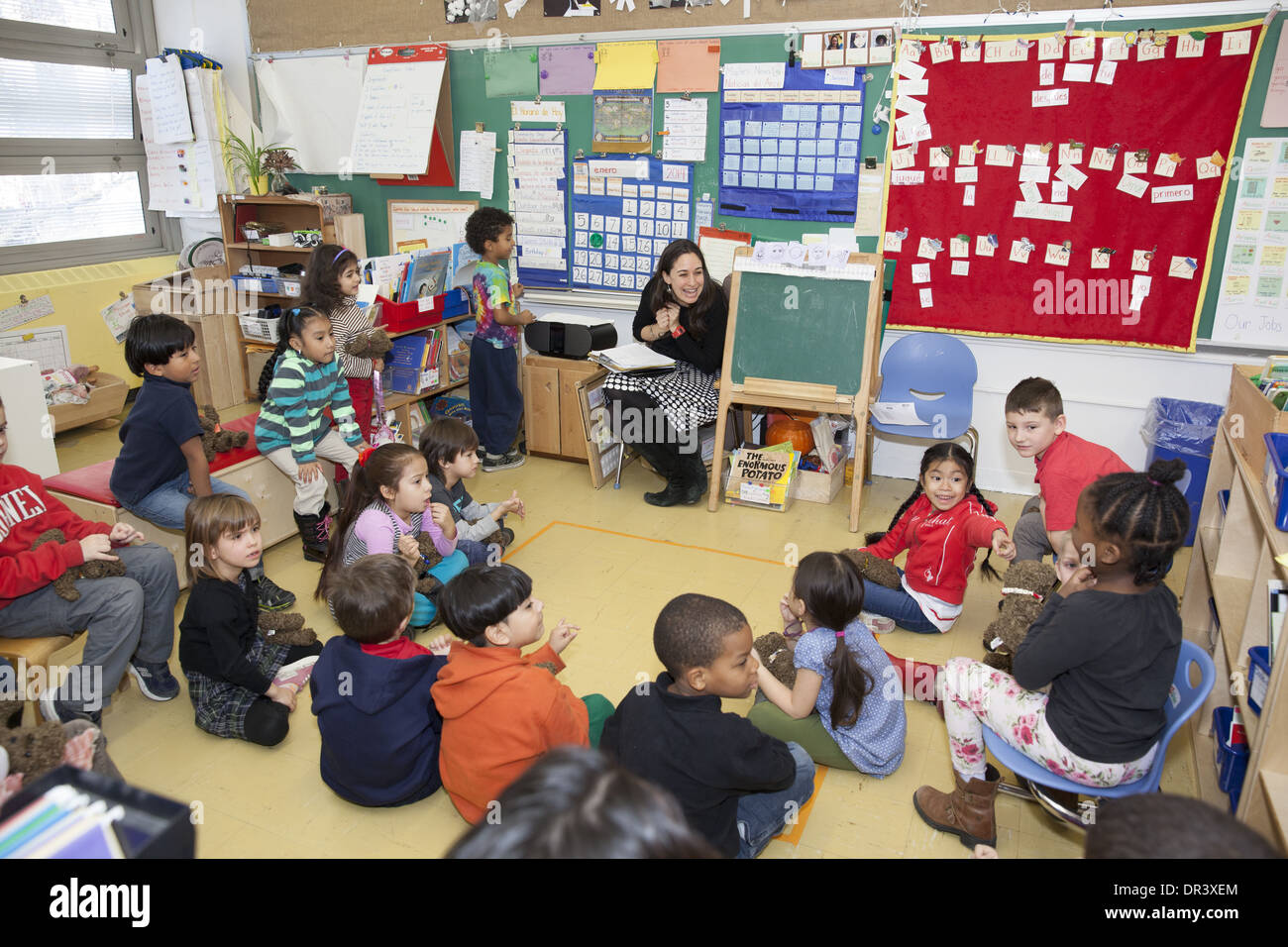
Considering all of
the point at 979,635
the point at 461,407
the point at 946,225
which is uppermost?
the point at 946,225

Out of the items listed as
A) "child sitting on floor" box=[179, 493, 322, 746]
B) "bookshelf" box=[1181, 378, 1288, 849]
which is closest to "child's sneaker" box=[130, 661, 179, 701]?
"child sitting on floor" box=[179, 493, 322, 746]

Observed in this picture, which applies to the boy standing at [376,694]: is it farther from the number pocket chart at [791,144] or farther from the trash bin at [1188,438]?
the trash bin at [1188,438]

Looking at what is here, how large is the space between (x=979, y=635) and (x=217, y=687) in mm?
2653

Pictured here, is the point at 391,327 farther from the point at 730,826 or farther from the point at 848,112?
the point at 730,826

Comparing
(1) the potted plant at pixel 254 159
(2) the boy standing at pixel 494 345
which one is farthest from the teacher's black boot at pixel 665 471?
(1) the potted plant at pixel 254 159

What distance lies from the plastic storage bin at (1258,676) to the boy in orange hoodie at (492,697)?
1.63 m

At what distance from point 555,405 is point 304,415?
1.57m

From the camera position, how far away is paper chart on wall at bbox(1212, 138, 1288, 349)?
3.86 m

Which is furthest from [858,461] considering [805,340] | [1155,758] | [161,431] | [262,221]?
[262,221]

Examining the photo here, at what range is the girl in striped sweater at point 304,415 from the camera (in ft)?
12.1

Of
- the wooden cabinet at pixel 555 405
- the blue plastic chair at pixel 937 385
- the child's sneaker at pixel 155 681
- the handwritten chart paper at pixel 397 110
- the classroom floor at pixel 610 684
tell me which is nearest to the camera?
the classroom floor at pixel 610 684

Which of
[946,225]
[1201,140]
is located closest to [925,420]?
[946,225]

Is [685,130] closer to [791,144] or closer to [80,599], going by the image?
[791,144]
